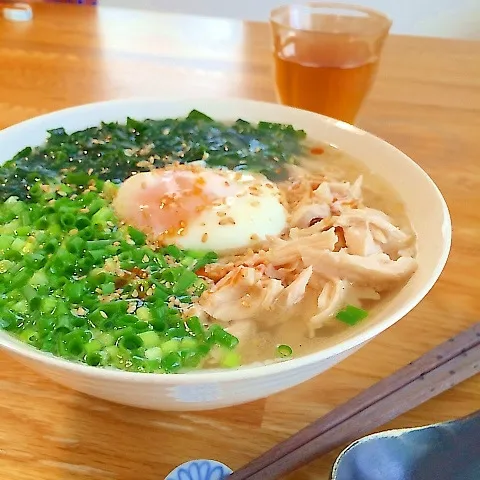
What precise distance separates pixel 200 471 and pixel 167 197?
651 millimetres

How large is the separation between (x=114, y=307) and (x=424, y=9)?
163 inches

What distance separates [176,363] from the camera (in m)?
0.96

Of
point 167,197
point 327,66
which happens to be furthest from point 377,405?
point 327,66

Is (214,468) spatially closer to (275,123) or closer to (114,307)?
(114,307)

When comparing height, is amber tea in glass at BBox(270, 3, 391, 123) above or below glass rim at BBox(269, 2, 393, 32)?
below

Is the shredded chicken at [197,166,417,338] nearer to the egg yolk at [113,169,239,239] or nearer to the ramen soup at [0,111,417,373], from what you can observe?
the ramen soup at [0,111,417,373]

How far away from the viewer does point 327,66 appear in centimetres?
185

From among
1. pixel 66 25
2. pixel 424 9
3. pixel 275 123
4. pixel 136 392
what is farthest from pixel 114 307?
pixel 424 9

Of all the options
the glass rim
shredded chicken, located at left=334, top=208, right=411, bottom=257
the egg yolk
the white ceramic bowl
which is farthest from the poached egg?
the glass rim

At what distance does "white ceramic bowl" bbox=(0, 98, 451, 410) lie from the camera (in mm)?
801

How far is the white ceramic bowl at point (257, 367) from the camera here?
80 cm

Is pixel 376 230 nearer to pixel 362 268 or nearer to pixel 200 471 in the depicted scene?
pixel 362 268

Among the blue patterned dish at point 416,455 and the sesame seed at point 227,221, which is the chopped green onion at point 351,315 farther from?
the sesame seed at point 227,221

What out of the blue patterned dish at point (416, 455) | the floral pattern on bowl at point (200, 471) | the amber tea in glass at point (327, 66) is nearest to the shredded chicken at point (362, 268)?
the blue patterned dish at point (416, 455)
